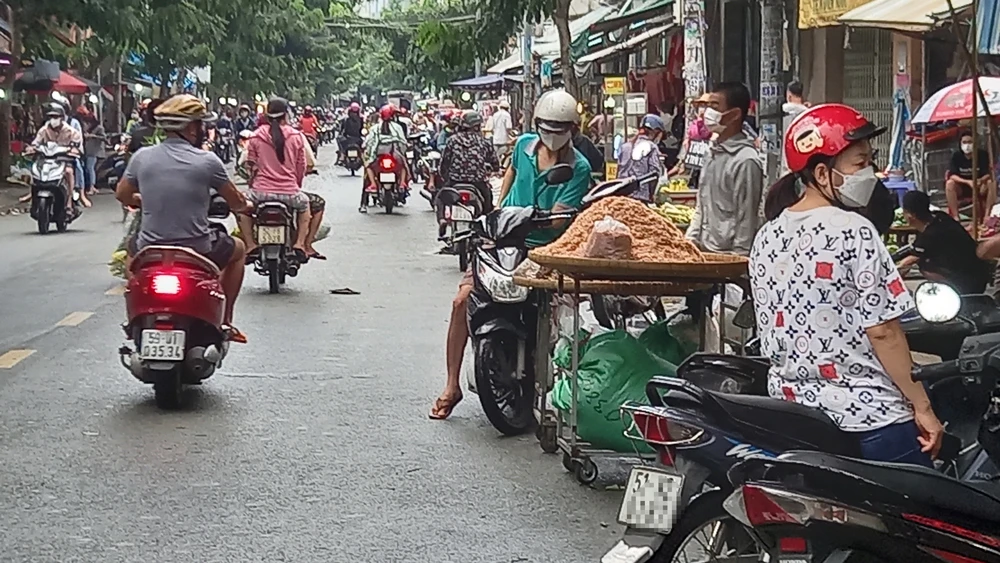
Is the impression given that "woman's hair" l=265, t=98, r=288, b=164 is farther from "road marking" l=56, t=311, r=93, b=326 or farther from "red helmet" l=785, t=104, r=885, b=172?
"red helmet" l=785, t=104, r=885, b=172

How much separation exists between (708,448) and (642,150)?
16266mm

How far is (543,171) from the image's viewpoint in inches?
335

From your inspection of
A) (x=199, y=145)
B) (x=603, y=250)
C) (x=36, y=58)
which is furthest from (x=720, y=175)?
(x=36, y=58)

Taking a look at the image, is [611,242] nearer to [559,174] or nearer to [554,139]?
[559,174]

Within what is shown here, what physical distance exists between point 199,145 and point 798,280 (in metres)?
5.48

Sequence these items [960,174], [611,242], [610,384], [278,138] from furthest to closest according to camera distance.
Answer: [278,138], [960,174], [610,384], [611,242]

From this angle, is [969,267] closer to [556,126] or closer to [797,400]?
[556,126]

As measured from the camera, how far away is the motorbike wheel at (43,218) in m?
21.5

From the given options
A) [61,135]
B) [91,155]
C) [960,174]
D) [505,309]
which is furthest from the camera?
[91,155]

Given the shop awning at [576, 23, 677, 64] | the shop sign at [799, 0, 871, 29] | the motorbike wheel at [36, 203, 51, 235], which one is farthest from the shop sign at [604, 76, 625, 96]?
the shop sign at [799, 0, 871, 29]

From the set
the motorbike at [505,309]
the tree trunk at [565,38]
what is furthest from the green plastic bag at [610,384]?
the tree trunk at [565,38]

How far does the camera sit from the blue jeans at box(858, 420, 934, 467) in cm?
463

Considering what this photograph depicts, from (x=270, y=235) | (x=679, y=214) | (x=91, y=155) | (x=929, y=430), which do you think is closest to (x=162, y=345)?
(x=679, y=214)

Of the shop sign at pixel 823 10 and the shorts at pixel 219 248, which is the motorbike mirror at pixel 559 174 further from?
the shop sign at pixel 823 10
